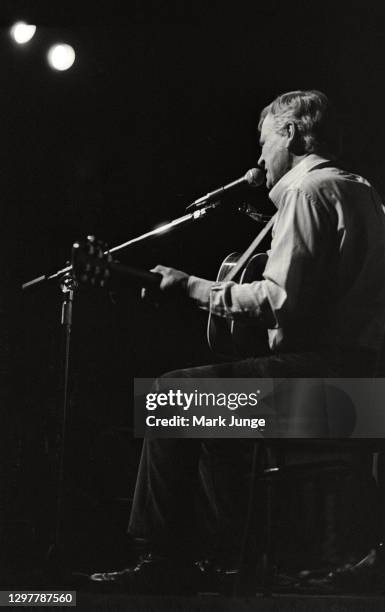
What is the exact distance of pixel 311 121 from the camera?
6.54ft

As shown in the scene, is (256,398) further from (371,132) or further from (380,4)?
(380,4)

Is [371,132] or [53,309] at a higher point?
[371,132]

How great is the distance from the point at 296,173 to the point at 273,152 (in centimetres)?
11

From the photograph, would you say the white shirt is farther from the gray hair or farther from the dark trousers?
the gray hair

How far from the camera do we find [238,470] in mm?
2152

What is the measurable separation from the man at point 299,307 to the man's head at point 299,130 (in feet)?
0.56

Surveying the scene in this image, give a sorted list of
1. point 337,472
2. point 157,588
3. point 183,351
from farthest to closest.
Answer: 1. point 183,351
2. point 337,472
3. point 157,588

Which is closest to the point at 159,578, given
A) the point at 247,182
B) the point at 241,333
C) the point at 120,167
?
the point at 241,333

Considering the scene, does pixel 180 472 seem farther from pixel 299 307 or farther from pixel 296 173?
pixel 296 173

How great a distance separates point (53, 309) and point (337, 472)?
1148mm

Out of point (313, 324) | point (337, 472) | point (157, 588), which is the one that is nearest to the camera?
point (157, 588)

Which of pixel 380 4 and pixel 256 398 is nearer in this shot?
pixel 256 398

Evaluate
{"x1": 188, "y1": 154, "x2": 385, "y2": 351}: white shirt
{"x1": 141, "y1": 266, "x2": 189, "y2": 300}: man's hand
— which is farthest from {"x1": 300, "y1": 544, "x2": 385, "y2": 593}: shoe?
{"x1": 141, "y1": 266, "x2": 189, "y2": 300}: man's hand

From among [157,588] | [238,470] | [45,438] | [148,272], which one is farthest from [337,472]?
[45,438]
